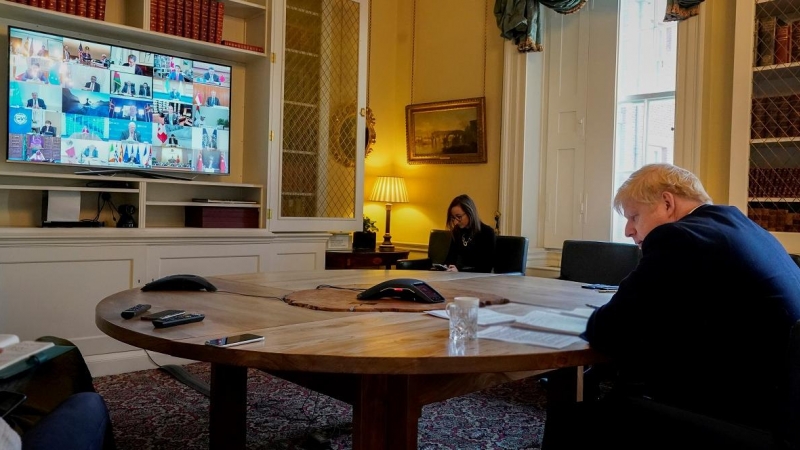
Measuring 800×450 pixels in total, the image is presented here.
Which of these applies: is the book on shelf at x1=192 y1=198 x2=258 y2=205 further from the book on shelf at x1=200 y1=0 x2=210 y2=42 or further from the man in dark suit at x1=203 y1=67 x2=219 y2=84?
the book on shelf at x1=200 y1=0 x2=210 y2=42

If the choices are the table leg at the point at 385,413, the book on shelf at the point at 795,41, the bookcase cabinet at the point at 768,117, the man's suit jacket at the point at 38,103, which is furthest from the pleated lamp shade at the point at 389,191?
the table leg at the point at 385,413

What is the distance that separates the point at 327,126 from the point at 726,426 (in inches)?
130

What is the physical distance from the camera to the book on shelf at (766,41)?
2.81 metres

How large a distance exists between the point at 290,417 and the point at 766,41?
276cm

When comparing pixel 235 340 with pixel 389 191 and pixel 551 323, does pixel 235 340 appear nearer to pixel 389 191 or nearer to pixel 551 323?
pixel 551 323

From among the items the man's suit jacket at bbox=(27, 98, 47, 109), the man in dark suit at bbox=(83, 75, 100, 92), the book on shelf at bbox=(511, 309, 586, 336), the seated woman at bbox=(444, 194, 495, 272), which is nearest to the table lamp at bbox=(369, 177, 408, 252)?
the seated woman at bbox=(444, 194, 495, 272)

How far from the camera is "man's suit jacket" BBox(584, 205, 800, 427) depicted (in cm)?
121

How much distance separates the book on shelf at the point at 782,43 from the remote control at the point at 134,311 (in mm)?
Answer: 2842

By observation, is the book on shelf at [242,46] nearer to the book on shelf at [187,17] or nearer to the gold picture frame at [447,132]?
the book on shelf at [187,17]

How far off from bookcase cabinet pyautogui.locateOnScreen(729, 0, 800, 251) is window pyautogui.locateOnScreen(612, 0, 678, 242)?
0.75 metres

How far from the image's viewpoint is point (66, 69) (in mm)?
3162

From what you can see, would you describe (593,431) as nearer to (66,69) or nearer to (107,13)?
(66,69)

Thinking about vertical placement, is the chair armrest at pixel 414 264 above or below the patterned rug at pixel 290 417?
above

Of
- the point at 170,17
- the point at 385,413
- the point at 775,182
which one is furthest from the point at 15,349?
the point at 775,182
